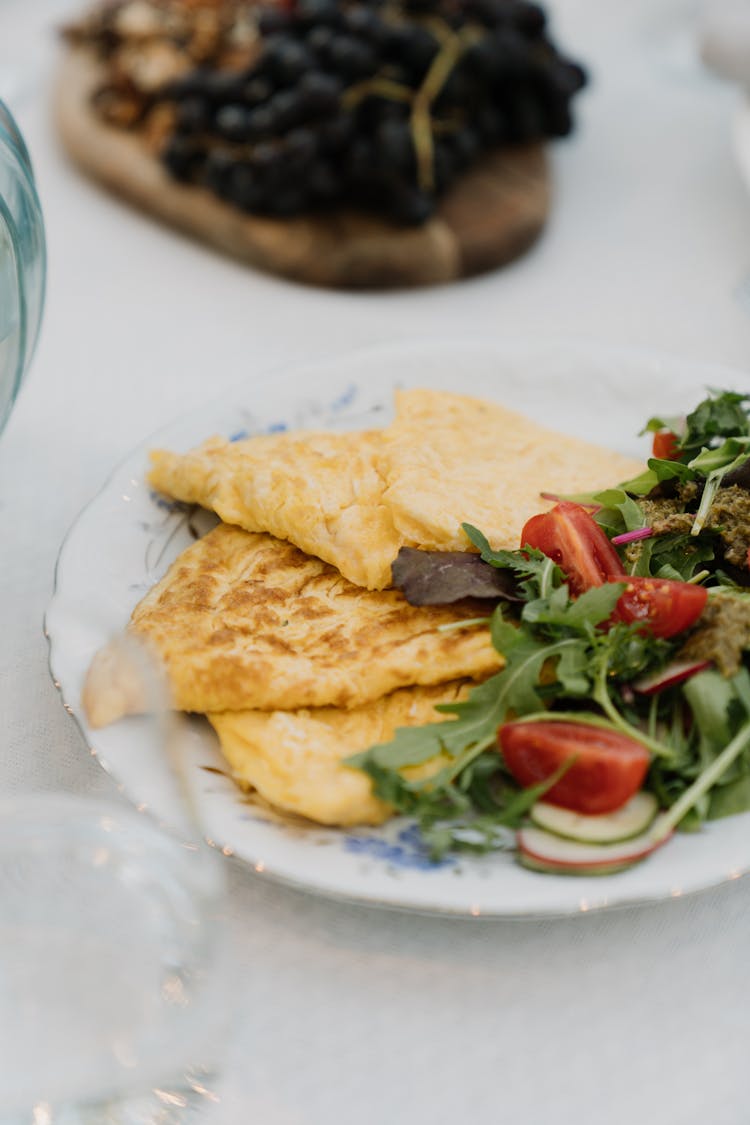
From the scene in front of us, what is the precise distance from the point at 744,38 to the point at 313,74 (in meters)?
1.39

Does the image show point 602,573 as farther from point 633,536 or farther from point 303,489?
point 303,489

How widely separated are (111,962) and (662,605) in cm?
96

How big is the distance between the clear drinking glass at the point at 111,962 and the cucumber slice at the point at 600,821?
18.8 inches

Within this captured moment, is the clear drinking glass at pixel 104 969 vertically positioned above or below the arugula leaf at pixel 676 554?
below

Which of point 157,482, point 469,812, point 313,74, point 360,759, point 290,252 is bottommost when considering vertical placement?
point 469,812

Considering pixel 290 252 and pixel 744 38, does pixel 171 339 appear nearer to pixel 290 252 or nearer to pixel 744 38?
pixel 290 252

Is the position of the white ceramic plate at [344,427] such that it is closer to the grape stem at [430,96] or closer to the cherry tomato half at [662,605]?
the cherry tomato half at [662,605]

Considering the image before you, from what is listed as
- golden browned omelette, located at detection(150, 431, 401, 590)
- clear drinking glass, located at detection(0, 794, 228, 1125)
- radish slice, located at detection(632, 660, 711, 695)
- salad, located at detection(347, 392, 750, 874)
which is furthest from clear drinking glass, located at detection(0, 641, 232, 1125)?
radish slice, located at detection(632, 660, 711, 695)

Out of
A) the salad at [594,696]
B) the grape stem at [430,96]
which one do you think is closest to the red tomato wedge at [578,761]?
the salad at [594,696]

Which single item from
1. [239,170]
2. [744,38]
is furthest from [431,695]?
[744,38]

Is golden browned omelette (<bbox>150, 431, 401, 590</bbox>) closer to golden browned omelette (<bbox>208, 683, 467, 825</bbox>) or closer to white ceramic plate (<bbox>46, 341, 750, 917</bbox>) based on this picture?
white ceramic plate (<bbox>46, 341, 750, 917</bbox>)

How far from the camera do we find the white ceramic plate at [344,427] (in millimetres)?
1561

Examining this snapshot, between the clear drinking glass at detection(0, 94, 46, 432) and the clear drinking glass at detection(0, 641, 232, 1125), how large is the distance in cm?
92

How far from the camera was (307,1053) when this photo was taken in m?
1.57
